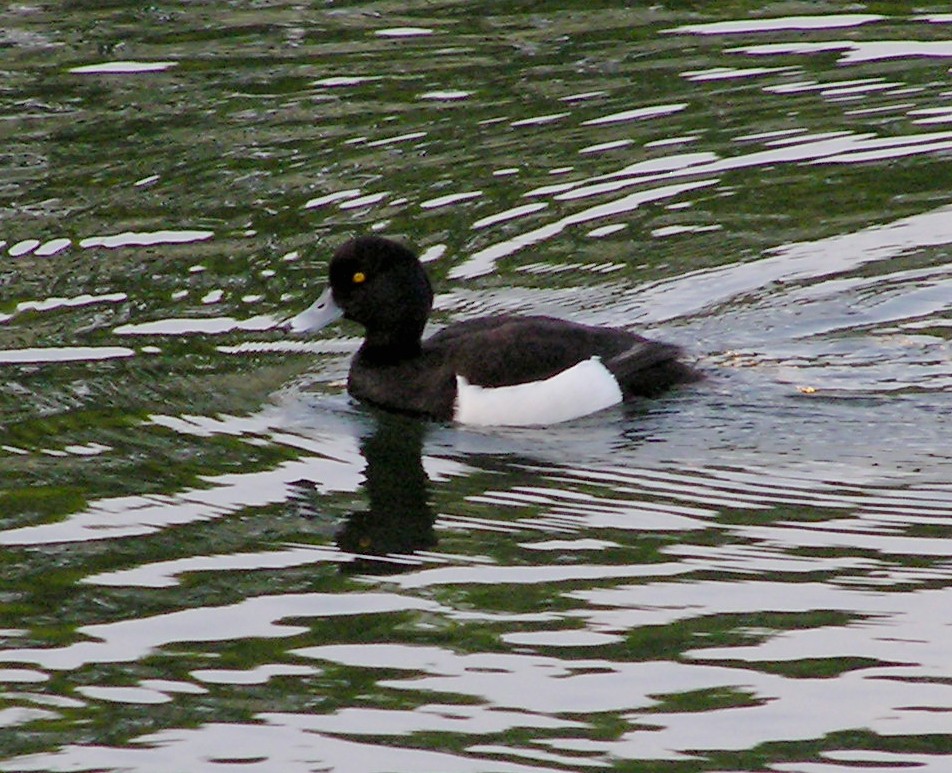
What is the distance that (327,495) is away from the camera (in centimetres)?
936

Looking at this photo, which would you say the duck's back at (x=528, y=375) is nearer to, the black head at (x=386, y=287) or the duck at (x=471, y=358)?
the duck at (x=471, y=358)

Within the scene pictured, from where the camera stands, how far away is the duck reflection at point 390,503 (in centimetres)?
869

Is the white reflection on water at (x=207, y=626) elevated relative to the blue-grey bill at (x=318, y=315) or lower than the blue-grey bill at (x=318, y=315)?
lower

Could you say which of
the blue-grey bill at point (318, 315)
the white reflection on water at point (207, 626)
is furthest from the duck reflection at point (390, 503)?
the blue-grey bill at point (318, 315)

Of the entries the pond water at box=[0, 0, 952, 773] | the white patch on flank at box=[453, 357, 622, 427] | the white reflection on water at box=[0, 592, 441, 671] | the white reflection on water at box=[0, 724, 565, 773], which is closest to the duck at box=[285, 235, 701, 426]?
the white patch on flank at box=[453, 357, 622, 427]

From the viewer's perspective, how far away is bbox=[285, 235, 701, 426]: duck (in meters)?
10.4

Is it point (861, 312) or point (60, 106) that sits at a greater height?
point (60, 106)

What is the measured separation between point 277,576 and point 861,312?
4.56 metres

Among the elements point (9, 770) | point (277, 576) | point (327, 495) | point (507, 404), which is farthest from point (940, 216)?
point (9, 770)

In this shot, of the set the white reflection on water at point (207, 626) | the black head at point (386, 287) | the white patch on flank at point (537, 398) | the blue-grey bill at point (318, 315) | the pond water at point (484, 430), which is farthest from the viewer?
the blue-grey bill at point (318, 315)

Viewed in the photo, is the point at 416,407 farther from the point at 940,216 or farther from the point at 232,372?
the point at 940,216

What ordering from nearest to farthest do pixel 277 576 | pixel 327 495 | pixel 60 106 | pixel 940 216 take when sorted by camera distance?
pixel 277 576
pixel 327 495
pixel 940 216
pixel 60 106

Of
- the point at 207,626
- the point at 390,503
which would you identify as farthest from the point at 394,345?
the point at 207,626

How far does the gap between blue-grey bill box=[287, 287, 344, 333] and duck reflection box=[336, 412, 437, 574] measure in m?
0.67
